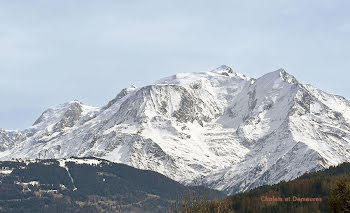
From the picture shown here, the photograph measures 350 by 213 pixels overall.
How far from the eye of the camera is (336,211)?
17212cm

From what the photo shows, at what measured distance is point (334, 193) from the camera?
17362cm

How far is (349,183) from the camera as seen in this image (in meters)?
176

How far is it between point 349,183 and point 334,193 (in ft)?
19.2

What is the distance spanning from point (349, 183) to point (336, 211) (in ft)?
30.1

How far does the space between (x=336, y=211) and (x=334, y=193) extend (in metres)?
4.71
